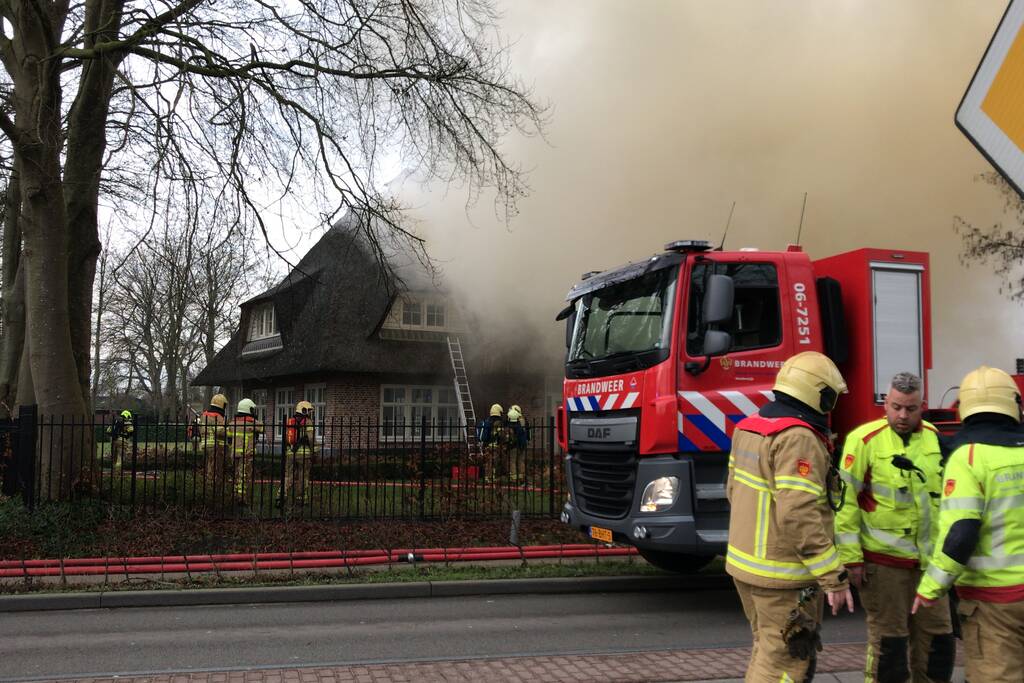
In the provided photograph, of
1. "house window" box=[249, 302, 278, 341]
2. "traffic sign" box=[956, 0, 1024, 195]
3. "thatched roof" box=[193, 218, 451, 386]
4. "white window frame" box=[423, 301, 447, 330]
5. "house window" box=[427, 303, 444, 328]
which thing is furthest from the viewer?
"house window" box=[249, 302, 278, 341]

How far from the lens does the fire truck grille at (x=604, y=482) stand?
6117 millimetres

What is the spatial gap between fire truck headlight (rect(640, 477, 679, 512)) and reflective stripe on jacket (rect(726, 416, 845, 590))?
2402 mm

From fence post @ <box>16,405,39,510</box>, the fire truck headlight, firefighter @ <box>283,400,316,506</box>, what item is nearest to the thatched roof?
firefighter @ <box>283,400,316,506</box>

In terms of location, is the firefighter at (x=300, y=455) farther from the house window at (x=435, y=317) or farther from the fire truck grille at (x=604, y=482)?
the house window at (x=435, y=317)

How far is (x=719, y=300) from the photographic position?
568 centimetres

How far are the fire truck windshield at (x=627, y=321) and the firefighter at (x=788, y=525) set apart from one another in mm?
2616

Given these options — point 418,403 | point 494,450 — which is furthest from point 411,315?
point 494,450

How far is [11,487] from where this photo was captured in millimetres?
9703

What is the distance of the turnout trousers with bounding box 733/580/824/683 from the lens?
3.06 m

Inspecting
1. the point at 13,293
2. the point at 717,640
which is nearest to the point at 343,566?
the point at 717,640

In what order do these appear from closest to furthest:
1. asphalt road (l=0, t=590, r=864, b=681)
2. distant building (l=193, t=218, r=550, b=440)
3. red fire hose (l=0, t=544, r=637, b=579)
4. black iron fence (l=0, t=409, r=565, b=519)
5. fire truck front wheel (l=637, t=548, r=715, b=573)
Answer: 1. asphalt road (l=0, t=590, r=864, b=681)
2. fire truck front wheel (l=637, t=548, r=715, b=573)
3. red fire hose (l=0, t=544, r=637, b=579)
4. black iron fence (l=0, t=409, r=565, b=519)
5. distant building (l=193, t=218, r=550, b=440)

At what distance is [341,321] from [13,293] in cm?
878

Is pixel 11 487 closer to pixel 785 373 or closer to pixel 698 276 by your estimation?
pixel 698 276

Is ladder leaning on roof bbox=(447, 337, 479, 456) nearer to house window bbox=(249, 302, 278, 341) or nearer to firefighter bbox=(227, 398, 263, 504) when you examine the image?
house window bbox=(249, 302, 278, 341)
